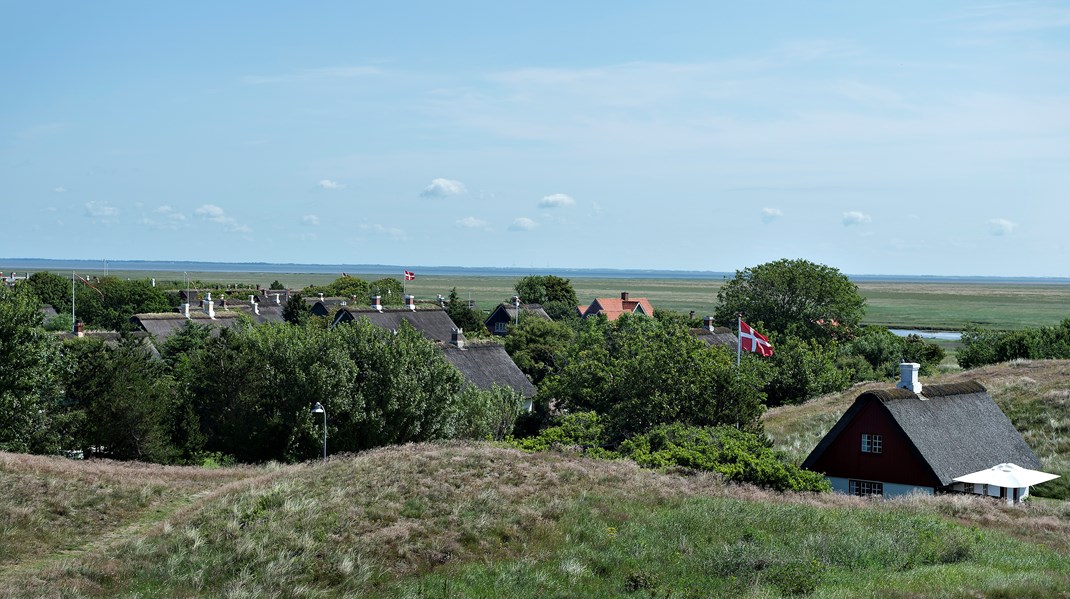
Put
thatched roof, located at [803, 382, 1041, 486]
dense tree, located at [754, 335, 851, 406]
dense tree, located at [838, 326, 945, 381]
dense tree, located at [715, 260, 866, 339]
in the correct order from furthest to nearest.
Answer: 1. dense tree, located at [715, 260, 866, 339]
2. dense tree, located at [838, 326, 945, 381]
3. dense tree, located at [754, 335, 851, 406]
4. thatched roof, located at [803, 382, 1041, 486]

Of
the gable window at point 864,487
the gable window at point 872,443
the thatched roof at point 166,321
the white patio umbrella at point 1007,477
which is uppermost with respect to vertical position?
the thatched roof at point 166,321

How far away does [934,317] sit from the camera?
183 metres

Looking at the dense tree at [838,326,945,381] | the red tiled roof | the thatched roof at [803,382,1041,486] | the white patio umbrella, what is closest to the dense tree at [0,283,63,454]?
the thatched roof at [803,382,1041,486]

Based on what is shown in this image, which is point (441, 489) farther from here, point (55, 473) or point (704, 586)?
point (55, 473)

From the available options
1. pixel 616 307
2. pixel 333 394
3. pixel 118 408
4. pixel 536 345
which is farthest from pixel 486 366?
pixel 616 307

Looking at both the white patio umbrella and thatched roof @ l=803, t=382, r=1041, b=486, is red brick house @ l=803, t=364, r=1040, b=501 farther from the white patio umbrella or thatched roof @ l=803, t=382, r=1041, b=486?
the white patio umbrella

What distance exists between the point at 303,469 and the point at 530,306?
3105 inches

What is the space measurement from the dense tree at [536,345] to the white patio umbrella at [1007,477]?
38.1 metres

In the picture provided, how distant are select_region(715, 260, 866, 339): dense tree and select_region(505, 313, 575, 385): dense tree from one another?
20.0 meters

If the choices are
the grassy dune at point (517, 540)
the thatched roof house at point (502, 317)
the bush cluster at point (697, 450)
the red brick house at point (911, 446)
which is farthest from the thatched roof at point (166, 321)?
the red brick house at point (911, 446)

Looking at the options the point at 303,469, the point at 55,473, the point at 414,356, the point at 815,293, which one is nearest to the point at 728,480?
the point at 303,469

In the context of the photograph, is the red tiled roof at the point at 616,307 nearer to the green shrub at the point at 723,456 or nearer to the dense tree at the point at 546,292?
the dense tree at the point at 546,292

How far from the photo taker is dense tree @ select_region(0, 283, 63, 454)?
117ft

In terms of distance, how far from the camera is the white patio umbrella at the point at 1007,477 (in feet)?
95.7
